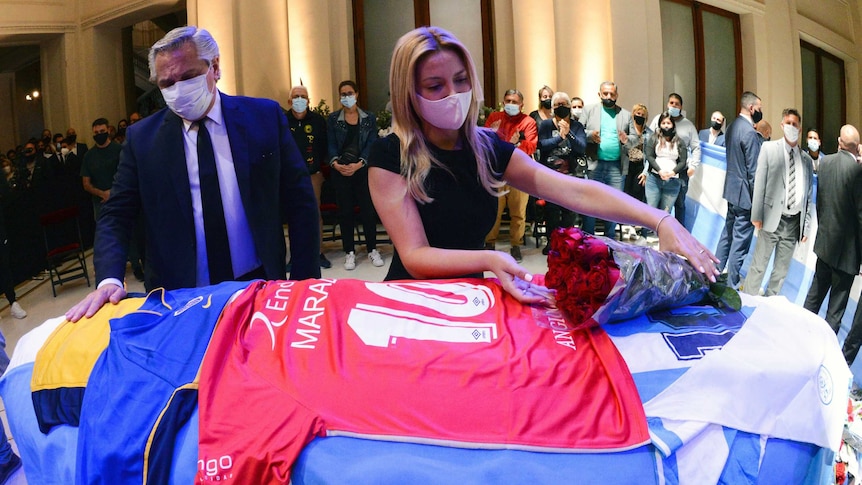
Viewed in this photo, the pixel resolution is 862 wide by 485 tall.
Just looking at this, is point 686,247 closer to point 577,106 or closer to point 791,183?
point 791,183

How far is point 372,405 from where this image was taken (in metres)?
1.29

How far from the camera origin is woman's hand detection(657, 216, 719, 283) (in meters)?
1.51

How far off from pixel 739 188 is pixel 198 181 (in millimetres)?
3617

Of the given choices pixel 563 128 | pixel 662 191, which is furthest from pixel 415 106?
pixel 563 128

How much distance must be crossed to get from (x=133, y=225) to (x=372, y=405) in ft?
3.90

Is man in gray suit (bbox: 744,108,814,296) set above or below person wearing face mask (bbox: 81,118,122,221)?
below

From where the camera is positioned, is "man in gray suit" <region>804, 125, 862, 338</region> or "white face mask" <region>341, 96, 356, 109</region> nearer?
"man in gray suit" <region>804, 125, 862, 338</region>

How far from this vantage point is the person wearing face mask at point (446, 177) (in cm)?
175

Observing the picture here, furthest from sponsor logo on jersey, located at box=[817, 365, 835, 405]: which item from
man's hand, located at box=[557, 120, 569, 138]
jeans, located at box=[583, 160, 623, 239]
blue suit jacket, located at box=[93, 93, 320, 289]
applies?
man's hand, located at box=[557, 120, 569, 138]

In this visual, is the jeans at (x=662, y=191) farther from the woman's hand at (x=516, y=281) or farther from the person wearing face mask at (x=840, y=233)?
the woman's hand at (x=516, y=281)

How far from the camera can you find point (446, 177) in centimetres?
188

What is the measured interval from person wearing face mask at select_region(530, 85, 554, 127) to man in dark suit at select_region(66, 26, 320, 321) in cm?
469

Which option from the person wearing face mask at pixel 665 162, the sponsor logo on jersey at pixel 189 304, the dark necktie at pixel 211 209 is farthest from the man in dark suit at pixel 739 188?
the sponsor logo on jersey at pixel 189 304

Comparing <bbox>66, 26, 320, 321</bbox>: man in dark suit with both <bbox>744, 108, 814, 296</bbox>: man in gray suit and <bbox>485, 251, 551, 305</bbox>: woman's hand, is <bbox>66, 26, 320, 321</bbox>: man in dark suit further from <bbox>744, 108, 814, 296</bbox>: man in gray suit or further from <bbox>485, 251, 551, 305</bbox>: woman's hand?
<bbox>744, 108, 814, 296</bbox>: man in gray suit
